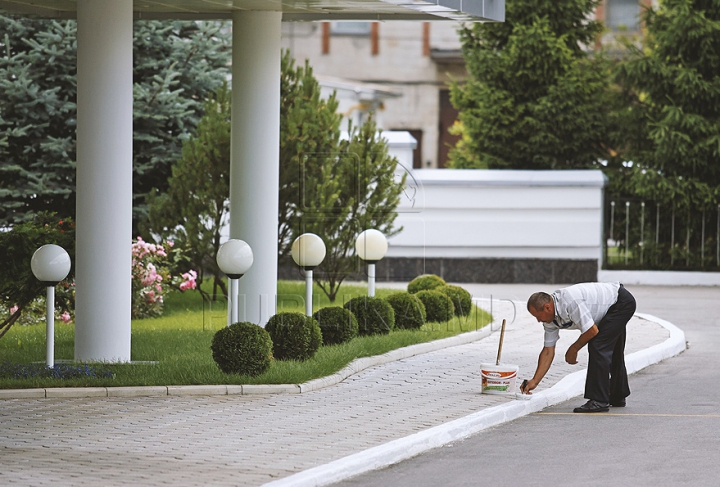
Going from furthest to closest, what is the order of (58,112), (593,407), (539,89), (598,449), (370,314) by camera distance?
(539,89), (58,112), (370,314), (593,407), (598,449)

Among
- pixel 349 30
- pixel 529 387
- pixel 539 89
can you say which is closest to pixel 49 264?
pixel 529 387

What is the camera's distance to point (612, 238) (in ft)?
89.2

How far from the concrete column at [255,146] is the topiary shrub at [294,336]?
2.12 m

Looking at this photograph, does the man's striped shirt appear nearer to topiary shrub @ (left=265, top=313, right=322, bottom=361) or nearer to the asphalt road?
the asphalt road

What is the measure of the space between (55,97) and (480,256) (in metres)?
10.3

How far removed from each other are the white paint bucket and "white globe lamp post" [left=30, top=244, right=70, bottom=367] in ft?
13.8

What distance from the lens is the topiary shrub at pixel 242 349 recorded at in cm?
1152

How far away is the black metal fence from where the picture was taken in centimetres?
2658

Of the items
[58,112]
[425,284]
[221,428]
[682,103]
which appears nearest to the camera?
[221,428]

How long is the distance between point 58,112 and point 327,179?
214 inches

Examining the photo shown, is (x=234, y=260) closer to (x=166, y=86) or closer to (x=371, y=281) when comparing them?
(x=371, y=281)

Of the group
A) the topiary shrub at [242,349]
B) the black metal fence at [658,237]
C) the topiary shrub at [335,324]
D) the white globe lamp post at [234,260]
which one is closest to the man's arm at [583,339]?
the topiary shrub at [242,349]

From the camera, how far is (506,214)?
26.5 meters

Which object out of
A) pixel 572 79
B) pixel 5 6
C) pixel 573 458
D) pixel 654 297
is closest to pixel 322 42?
pixel 572 79
